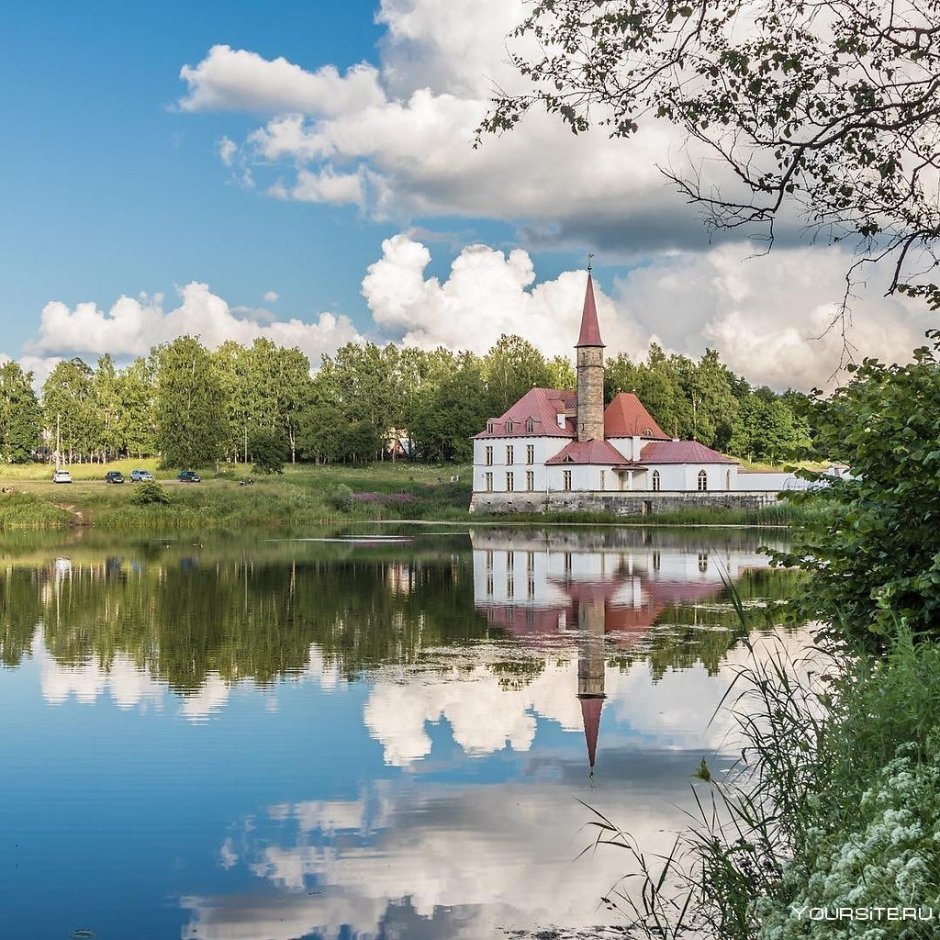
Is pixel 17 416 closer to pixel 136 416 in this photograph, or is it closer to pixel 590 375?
pixel 136 416

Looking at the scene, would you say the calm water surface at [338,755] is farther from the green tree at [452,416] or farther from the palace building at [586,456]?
the green tree at [452,416]

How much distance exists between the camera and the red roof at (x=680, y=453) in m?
72.3

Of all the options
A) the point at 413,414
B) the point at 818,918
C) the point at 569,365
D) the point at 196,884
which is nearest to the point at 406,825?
the point at 196,884

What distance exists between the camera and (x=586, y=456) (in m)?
75.9

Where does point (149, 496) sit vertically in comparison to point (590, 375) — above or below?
below

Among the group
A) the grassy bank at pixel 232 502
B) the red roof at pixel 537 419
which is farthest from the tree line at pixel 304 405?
the red roof at pixel 537 419

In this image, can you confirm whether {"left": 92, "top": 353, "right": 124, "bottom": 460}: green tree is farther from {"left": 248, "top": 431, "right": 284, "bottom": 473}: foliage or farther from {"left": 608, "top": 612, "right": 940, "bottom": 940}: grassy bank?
{"left": 608, "top": 612, "right": 940, "bottom": 940}: grassy bank

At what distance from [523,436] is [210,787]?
6848 centimetres

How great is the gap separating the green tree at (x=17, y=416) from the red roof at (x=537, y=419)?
123 feet

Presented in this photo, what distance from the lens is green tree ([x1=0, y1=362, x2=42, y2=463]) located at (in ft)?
298

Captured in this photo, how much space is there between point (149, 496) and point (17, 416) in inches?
1474

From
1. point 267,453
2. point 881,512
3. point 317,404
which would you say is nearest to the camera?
point 881,512

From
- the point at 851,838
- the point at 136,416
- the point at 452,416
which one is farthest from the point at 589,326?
the point at 851,838

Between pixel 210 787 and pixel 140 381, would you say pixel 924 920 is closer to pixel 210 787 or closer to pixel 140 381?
pixel 210 787
